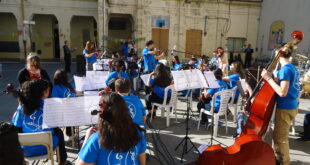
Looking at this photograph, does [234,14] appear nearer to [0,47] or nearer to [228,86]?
[228,86]

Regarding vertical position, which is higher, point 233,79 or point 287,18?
point 287,18

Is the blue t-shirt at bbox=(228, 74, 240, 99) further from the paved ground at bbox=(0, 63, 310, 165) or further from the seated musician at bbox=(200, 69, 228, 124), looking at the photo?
the paved ground at bbox=(0, 63, 310, 165)

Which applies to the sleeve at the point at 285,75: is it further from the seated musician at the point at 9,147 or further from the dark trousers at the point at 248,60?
the dark trousers at the point at 248,60

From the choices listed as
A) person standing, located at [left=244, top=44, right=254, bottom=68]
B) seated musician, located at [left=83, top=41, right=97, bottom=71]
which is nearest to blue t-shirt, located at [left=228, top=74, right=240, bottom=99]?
seated musician, located at [left=83, top=41, right=97, bottom=71]

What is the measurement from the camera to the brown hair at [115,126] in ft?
5.62

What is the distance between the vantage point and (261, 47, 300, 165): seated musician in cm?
293

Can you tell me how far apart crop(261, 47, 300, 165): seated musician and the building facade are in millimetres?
12530

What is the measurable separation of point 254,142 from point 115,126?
6.28 feet

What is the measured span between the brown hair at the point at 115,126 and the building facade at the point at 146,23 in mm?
13574

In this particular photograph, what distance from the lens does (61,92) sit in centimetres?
384

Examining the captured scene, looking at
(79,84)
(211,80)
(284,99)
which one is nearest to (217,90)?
(211,80)

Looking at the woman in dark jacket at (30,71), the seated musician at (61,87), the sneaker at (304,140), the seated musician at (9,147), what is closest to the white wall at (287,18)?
the sneaker at (304,140)

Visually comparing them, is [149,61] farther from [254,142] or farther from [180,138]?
[254,142]

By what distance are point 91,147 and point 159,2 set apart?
1430 cm
